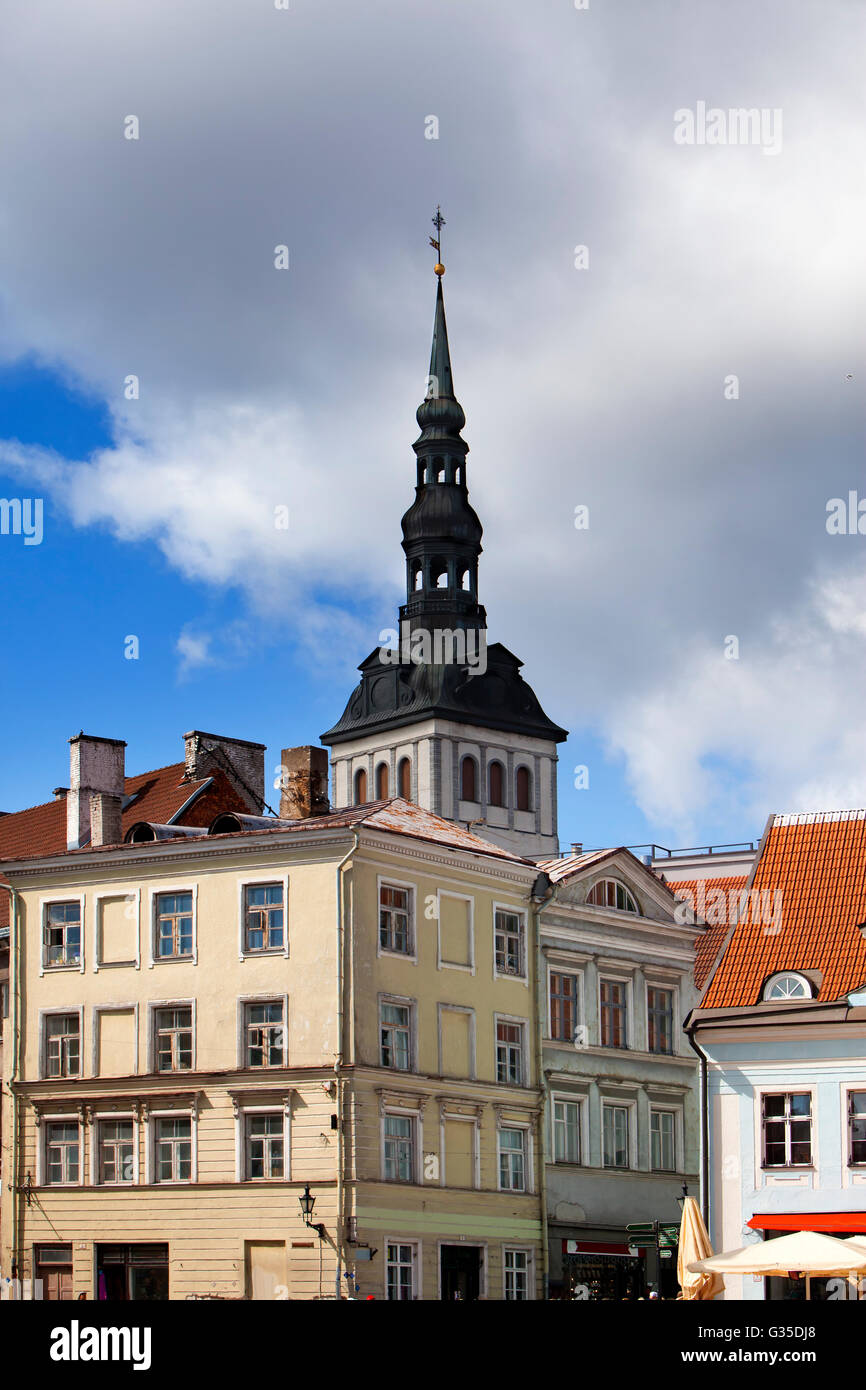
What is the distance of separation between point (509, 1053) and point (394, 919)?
18.8ft

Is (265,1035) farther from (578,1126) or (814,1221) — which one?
(814,1221)

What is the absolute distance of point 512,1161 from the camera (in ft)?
178

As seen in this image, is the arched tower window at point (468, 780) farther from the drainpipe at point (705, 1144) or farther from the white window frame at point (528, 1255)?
the drainpipe at point (705, 1144)

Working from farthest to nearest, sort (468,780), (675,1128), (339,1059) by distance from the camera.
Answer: (468,780) < (675,1128) < (339,1059)

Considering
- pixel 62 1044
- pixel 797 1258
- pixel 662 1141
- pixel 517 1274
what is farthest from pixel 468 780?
pixel 797 1258

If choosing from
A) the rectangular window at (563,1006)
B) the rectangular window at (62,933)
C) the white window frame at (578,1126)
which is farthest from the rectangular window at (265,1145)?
the rectangular window at (563,1006)

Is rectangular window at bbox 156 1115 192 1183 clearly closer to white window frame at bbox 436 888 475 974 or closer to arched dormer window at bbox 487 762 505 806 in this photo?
white window frame at bbox 436 888 475 974

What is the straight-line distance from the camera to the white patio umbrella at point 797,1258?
34188mm

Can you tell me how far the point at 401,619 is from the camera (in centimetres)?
12050

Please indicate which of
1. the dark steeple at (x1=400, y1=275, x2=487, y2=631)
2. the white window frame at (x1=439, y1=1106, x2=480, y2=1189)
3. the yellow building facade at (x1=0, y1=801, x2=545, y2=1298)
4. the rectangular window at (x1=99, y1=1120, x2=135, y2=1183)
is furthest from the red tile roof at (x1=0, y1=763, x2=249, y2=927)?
the dark steeple at (x1=400, y1=275, x2=487, y2=631)

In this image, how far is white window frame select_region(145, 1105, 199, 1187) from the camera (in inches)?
1988

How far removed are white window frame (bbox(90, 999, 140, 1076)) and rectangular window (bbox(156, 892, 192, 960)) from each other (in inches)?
58.6

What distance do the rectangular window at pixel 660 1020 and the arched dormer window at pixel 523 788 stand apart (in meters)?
63.5
